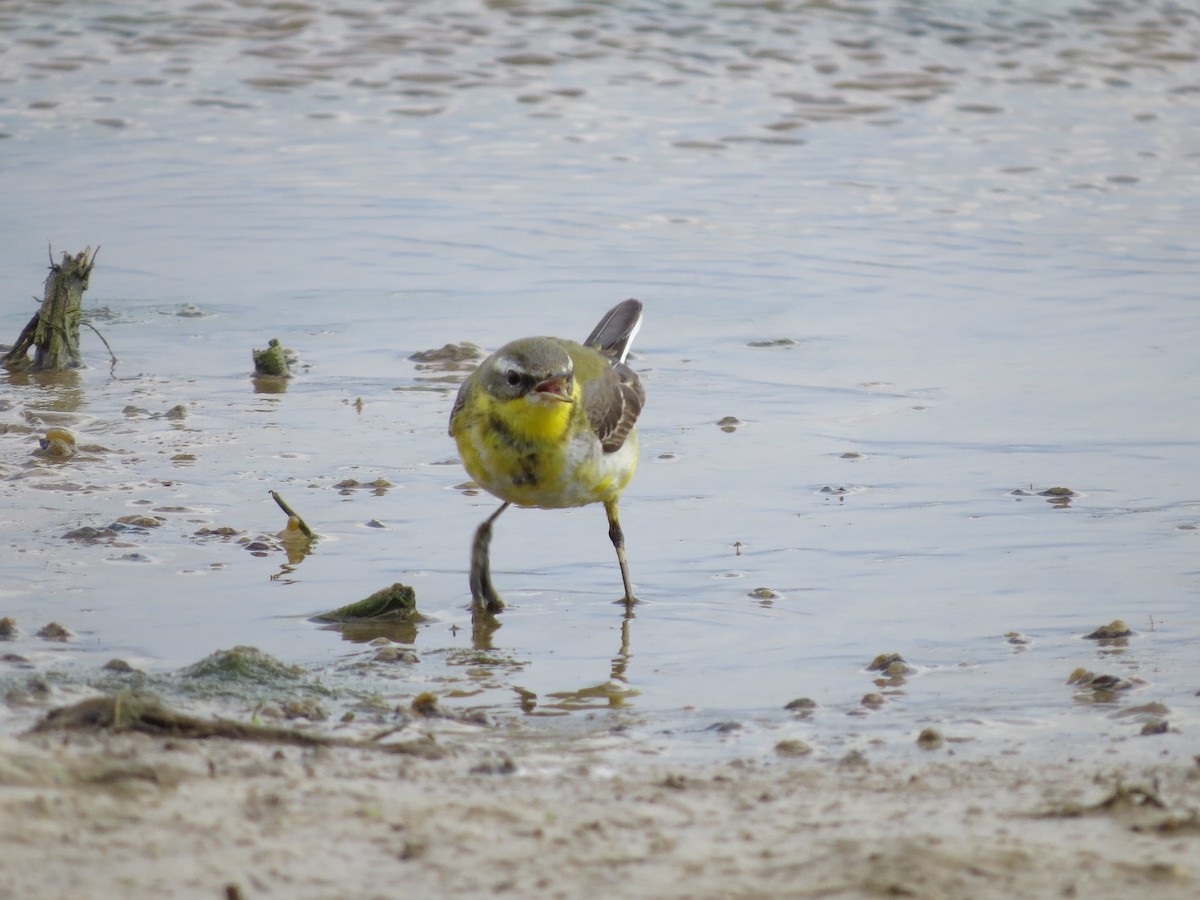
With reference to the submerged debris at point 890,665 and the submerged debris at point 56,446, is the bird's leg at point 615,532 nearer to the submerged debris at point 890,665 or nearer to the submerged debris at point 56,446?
the submerged debris at point 890,665

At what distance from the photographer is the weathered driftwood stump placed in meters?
11.0

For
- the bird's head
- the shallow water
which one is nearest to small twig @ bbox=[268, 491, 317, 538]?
the shallow water

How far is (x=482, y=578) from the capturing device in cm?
754

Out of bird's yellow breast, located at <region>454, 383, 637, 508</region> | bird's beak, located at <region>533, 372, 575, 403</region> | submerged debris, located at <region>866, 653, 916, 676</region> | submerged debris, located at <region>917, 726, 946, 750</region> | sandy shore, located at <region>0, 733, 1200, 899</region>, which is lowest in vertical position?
submerged debris, located at <region>866, 653, 916, 676</region>

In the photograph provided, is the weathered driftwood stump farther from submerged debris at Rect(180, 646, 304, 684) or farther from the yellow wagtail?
submerged debris at Rect(180, 646, 304, 684)

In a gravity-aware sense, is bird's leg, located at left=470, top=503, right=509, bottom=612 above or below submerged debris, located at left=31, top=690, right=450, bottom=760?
below

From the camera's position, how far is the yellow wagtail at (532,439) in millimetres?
7477

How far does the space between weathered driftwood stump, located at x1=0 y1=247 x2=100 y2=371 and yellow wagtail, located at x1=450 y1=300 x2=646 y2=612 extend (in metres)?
4.29

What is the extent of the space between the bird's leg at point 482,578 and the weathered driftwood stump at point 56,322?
470cm

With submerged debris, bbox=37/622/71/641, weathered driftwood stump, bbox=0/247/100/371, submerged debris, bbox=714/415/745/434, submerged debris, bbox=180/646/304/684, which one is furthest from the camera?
weathered driftwood stump, bbox=0/247/100/371

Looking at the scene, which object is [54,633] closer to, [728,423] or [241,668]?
[241,668]

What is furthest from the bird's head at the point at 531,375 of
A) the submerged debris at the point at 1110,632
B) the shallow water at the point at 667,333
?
the submerged debris at the point at 1110,632

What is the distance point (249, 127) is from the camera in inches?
741

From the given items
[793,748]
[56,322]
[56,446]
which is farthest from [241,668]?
[56,322]
